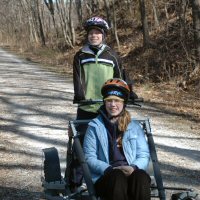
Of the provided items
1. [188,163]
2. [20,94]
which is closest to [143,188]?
[188,163]

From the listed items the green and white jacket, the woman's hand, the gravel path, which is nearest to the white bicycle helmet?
the green and white jacket

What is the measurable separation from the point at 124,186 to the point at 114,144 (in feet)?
1.53

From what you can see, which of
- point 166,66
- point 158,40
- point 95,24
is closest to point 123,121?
point 95,24

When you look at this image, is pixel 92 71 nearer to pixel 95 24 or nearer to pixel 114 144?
pixel 95 24

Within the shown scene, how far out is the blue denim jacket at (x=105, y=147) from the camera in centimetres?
411

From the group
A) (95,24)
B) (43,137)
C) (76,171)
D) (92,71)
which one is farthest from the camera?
(43,137)

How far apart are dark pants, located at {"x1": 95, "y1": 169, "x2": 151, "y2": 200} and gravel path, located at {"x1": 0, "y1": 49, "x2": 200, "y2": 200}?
5.97ft

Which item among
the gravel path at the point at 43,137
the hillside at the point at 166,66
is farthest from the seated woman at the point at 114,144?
the hillside at the point at 166,66

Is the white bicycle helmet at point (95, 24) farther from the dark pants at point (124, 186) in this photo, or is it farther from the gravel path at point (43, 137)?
the gravel path at point (43, 137)

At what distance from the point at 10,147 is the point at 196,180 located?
3385 millimetres

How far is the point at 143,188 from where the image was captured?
150 inches

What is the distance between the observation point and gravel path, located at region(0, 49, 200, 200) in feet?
20.2

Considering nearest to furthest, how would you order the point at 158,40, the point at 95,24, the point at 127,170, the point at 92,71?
the point at 127,170, the point at 95,24, the point at 92,71, the point at 158,40

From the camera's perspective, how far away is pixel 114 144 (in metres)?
4.18
